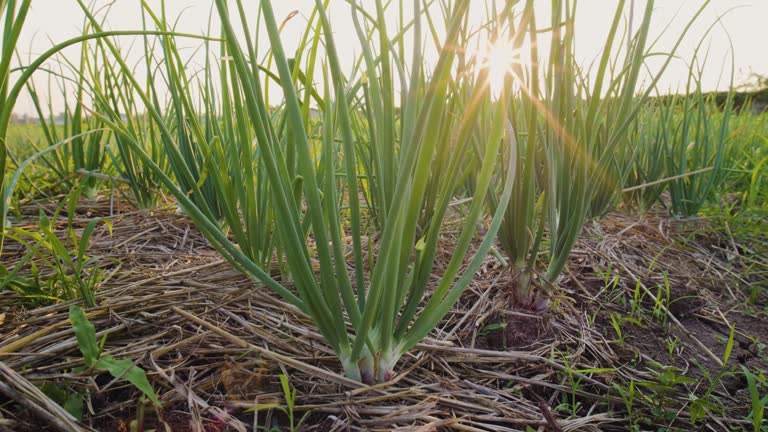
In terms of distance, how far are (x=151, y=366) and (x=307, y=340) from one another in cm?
22

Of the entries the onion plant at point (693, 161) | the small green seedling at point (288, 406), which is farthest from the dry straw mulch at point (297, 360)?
the onion plant at point (693, 161)

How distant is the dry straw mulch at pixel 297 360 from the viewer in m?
0.55

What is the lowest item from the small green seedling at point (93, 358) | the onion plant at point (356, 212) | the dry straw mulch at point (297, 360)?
the dry straw mulch at point (297, 360)

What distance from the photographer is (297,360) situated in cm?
65

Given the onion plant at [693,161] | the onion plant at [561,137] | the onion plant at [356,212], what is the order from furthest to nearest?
the onion plant at [693,161]
the onion plant at [561,137]
the onion plant at [356,212]

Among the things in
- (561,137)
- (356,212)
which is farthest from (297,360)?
(561,137)

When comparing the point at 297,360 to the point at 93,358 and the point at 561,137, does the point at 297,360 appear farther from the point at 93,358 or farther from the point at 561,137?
the point at 561,137

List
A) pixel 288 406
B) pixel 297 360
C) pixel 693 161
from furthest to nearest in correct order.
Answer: pixel 693 161 → pixel 297 360 → pixel 288 406

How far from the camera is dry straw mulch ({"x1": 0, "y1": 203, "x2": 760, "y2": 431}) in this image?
0.55m

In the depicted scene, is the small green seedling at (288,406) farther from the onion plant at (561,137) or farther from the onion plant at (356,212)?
the onion plant at (561,137)

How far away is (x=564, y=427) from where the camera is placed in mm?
599

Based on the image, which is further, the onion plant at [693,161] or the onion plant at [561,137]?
the onion plant at [693,161]

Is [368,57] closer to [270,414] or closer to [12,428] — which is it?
[270,414]

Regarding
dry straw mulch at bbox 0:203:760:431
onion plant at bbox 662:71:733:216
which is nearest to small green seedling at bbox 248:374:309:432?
dry straw mulch at bbox 0:203:760:431
